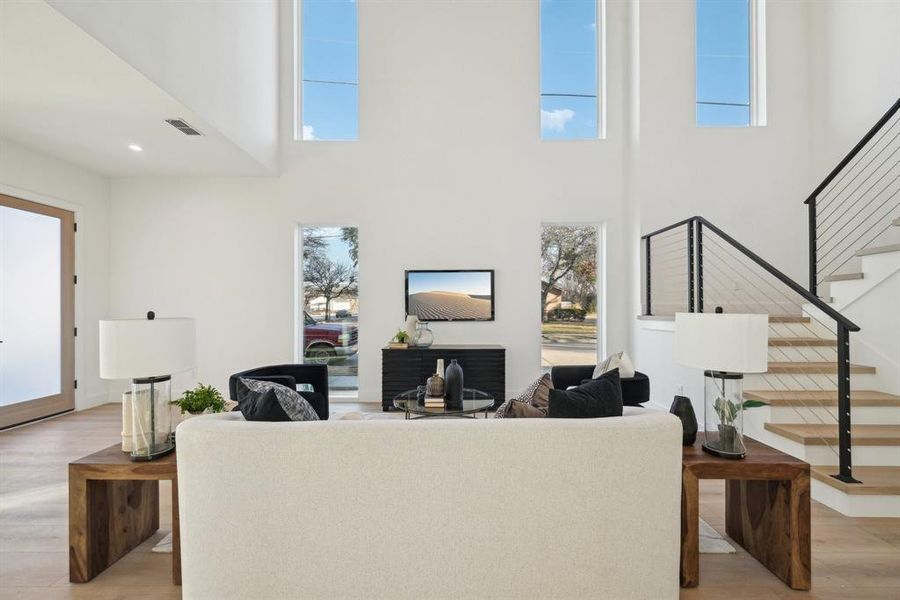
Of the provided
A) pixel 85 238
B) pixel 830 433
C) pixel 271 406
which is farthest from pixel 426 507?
pixel 85 238

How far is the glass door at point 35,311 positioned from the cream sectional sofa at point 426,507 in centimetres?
438

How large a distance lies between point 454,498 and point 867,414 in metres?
3.33

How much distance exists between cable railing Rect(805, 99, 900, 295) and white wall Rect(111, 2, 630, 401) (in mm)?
2325

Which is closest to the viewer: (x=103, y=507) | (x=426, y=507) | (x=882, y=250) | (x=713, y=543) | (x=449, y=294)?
(x=426, y=507)

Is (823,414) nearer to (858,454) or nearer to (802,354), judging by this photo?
(858,454)

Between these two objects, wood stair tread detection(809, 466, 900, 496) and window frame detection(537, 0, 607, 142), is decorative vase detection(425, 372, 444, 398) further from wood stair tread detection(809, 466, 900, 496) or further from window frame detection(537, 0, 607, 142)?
window frame detection(537, 0, 607, 142)

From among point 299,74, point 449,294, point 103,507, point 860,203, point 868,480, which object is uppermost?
point 299,74

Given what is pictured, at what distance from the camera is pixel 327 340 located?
6078mm

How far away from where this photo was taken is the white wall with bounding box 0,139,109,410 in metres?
4.94

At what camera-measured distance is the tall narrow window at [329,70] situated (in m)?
6.03

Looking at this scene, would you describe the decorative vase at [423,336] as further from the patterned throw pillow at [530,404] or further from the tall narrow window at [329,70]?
the patterned throw pillow at [530,404]

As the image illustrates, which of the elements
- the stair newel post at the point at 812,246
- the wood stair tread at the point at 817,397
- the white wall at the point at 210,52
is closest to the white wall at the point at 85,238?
the white wall at the point at 210,52

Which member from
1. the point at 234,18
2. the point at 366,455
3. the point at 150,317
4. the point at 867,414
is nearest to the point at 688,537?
the point at 366,455

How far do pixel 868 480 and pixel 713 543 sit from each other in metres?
1.20
